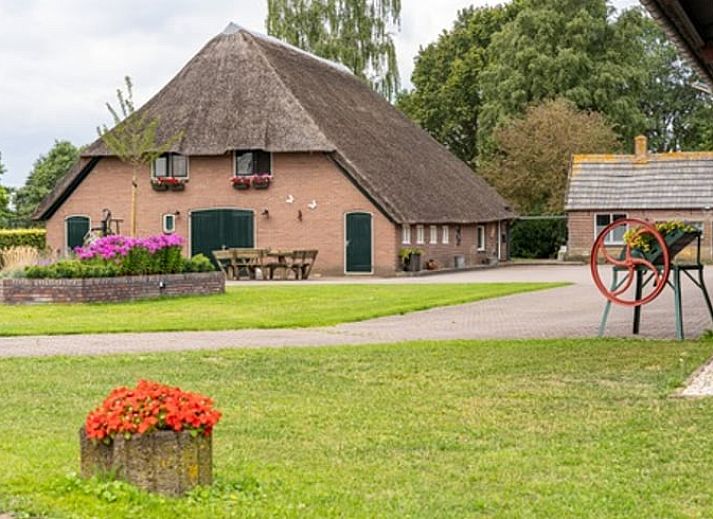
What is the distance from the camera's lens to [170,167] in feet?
161

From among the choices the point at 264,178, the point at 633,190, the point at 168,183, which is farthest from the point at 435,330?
the point at 633,190

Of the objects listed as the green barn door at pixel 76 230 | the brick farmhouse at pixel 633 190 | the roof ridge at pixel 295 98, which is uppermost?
the roof ridge at pixel 295 98

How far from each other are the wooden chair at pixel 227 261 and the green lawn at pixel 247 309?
814cm

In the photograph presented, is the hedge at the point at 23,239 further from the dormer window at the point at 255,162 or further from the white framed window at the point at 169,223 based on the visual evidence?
the dormer window at the point at 255,162

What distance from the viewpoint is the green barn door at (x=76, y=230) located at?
1980 inches

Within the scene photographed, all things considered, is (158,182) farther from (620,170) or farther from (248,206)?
(620,170)

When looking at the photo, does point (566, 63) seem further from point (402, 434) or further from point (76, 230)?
point (402, 434)

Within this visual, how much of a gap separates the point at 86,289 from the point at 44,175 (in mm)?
60712

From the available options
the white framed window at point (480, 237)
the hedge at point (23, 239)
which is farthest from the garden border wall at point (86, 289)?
the white framed window at point (480, 237)

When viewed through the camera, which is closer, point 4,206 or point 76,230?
point 76,230

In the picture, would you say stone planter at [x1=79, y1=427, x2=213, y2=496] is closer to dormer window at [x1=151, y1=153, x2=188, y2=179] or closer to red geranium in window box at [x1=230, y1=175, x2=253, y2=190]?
red geranium in window box at [x1=230, y1=175, x2=253, y2=190]

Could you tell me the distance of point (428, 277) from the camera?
147ft

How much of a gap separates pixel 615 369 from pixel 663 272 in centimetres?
463

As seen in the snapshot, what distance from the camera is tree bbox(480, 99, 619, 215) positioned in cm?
6344
